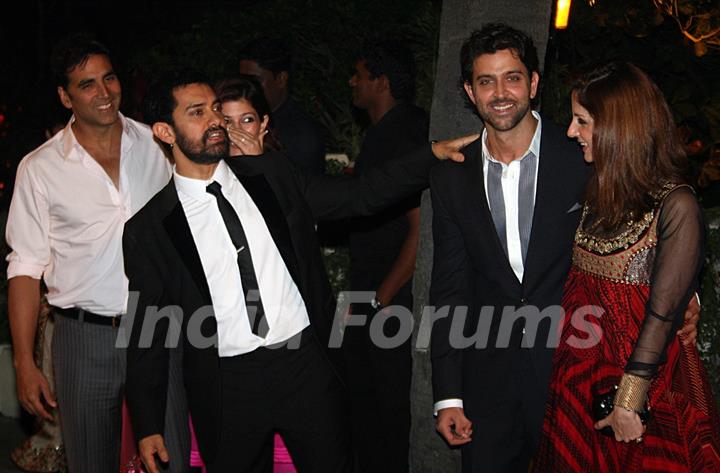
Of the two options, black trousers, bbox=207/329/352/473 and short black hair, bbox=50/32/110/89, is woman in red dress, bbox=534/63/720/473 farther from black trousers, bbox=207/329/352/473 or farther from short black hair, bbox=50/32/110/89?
short black hair, bbox=50/32/110/89

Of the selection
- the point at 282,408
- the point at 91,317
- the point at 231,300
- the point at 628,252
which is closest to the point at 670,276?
the point at 628,252

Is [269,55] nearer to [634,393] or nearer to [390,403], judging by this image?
[390,403]

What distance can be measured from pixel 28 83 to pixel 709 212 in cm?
1328

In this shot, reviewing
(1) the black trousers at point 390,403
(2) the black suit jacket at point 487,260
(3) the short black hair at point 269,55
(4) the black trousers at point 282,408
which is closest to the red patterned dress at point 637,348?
(2) the black suit jacket at point 487,260

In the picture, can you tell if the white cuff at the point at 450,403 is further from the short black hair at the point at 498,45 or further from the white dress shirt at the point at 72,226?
the white dress shirt at the point at 72,226

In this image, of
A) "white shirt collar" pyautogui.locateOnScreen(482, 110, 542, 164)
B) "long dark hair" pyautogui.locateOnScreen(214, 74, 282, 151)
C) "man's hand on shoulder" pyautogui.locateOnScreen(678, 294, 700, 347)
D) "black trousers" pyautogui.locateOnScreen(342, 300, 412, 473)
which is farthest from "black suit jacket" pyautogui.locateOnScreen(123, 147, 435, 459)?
"black trousers" pyautogui.locateOnScreen(342, 300, 412, 473)

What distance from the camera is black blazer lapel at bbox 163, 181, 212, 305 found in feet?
13.5

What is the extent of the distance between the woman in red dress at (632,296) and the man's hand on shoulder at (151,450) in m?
1.66

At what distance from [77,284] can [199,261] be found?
36.0 inches

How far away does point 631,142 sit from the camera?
363cm

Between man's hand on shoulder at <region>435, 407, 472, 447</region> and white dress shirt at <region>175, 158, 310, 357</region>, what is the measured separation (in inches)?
27.2

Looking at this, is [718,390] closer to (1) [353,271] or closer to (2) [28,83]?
(1) [353,271]

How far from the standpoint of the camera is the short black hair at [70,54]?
496 cm

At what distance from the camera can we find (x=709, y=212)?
243 inches
